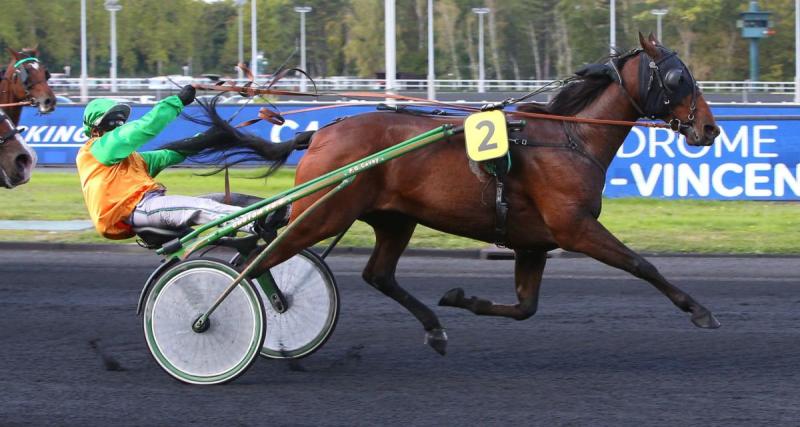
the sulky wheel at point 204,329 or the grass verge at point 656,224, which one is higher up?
the sulky wheel at point 204,329

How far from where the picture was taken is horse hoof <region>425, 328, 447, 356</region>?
6074 mm

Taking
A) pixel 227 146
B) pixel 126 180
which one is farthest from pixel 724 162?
pixel 126 180

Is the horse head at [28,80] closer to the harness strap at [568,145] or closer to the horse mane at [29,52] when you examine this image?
the horse mane at [29,52]

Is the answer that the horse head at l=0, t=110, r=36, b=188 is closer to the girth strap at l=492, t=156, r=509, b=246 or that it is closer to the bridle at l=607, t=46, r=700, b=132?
the girth strap at l=492, t=156, r=509, b=246

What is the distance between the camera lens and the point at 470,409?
5.05 meters

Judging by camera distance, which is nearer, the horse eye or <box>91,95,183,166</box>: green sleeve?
<box>91,95,183,166</box>: green sleeve

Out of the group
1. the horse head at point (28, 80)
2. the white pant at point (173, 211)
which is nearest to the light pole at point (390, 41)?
the horse head at point (28, 80)

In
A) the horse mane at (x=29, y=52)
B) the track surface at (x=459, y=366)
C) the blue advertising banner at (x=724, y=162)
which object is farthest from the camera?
the blue advertising banner at (x=724, y=162)

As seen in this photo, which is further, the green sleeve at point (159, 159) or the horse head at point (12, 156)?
the horse head at point (12, 156)

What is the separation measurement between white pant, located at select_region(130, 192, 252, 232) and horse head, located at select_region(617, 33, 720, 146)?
7.14 ft

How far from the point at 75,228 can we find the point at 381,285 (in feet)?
22.1

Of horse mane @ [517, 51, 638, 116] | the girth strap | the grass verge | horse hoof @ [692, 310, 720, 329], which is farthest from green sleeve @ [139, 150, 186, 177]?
the grass verge

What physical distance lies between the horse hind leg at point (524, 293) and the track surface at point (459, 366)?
251mm

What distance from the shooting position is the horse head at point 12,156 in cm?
877
